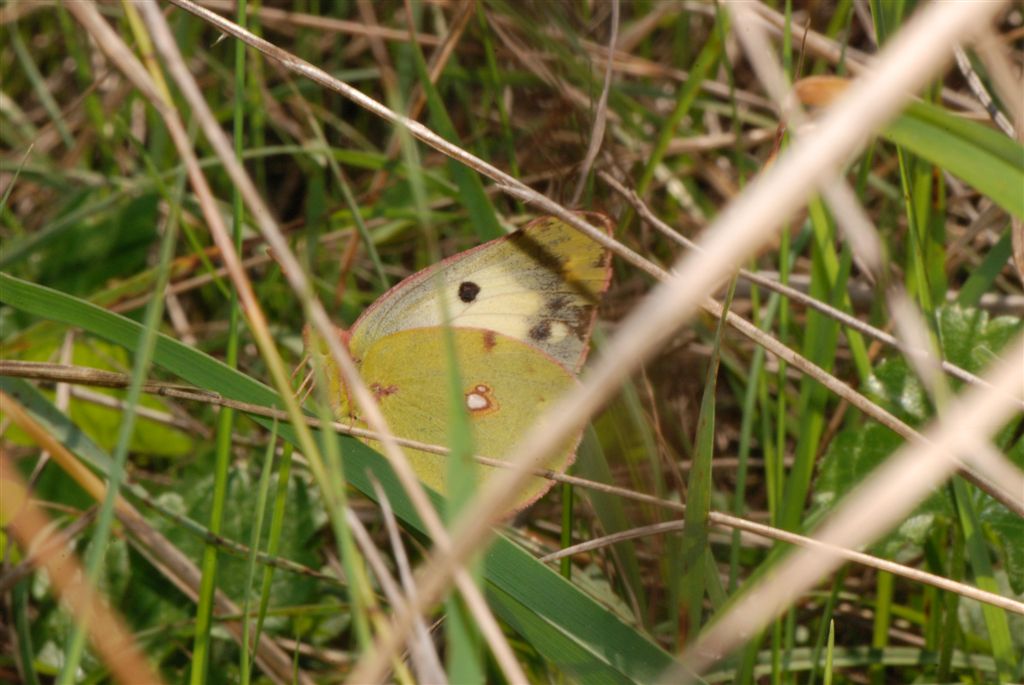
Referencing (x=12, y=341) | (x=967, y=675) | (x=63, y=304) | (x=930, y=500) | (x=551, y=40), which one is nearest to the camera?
(x=63, y=304)

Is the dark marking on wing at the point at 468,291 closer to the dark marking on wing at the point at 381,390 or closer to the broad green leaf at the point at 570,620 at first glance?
the dark marking on wing at the point at 381,390

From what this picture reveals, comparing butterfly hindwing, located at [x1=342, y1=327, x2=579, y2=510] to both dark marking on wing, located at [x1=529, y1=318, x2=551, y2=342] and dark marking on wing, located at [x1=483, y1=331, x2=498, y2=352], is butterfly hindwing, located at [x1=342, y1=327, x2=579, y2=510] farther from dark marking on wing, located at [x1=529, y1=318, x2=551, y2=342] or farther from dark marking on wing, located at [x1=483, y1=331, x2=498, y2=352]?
dark marking on wing, located at [x1=529, y1=318, x2=551, y2=342]

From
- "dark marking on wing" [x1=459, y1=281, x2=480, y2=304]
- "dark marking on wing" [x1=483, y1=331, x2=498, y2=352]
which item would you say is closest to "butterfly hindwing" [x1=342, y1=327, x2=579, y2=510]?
"dark marking on wing" [x1=483, y1=331, x2=498, y2=352]

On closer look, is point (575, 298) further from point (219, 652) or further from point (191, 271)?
point (191, 271)

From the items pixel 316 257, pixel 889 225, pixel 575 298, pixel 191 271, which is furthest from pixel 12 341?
pixel 889 225

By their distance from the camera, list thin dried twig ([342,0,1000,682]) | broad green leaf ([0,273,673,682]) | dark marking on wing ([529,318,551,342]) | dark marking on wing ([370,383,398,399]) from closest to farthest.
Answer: thin dried twig ([342,0,1000,682]) → broad green leaf ([0,273,673,682]) → dark marking on wing ([370,383,398,399]) → dark marking on wing ([529,318,551,342])

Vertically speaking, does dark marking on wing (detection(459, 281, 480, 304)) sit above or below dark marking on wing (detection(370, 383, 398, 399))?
above

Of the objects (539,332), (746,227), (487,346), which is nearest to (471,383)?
(487,346)

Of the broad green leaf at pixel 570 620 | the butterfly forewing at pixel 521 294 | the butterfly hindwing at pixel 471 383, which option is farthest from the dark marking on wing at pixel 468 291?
the broad green leaf at pixel 570 620
